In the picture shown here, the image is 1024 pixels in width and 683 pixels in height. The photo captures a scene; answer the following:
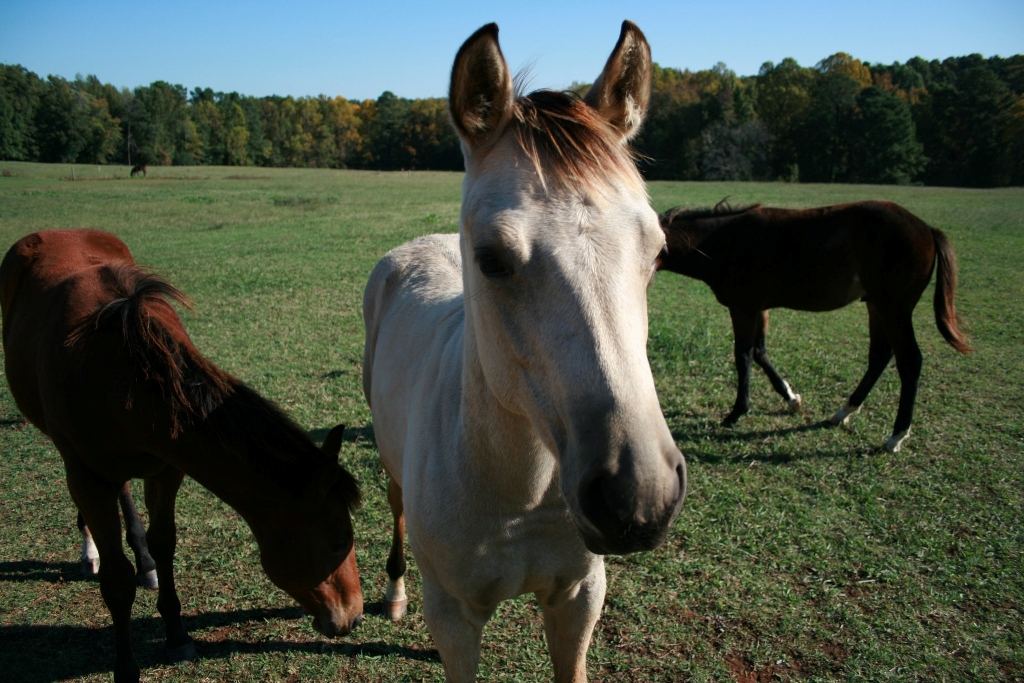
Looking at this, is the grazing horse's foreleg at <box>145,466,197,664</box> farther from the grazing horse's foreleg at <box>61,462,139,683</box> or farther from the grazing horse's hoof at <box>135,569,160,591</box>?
the grazing horse's hoof at <box>135,569,160,591</box>

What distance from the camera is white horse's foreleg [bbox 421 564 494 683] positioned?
6.39ft

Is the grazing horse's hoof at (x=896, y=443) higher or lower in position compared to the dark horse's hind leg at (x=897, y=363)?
lower

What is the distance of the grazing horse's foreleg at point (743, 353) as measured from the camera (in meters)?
5.32

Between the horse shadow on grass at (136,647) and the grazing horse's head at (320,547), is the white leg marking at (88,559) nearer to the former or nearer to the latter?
the horse shadow on grass at (136,647)

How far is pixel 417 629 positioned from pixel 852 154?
2152 inches

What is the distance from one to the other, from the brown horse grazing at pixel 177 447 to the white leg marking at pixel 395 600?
51 cm

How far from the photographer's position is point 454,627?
195 centimetres

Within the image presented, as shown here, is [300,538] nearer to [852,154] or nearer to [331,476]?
[331,476]

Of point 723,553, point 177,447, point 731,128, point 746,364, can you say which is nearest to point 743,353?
point 746,364

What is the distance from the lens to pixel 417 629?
122 inches

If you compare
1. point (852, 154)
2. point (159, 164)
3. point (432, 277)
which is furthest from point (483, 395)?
point (159, 164)

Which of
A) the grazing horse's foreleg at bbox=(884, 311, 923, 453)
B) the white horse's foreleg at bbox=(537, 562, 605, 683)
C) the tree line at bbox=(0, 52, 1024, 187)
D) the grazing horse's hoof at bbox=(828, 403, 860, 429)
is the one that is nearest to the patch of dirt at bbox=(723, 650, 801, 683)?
the white horse's foreleg at bbox=(537, 562, 605, 683)

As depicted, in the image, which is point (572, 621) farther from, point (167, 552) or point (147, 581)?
point (147, 581)

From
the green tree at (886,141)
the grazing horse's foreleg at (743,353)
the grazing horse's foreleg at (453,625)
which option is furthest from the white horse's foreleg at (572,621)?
the green tree at (886,141)
